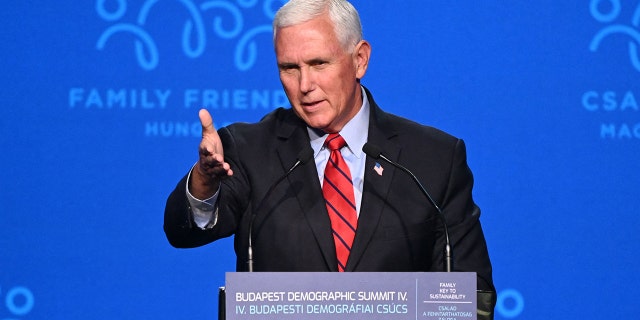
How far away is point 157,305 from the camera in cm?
341

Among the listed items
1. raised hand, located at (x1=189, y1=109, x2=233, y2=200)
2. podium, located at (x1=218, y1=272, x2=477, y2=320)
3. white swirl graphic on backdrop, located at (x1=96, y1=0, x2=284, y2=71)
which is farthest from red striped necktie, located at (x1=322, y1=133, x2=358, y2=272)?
white swirl graphic on backdrop, located at (x1=96, y1=0, x2=284, y2=71)

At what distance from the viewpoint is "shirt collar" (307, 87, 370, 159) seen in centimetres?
249

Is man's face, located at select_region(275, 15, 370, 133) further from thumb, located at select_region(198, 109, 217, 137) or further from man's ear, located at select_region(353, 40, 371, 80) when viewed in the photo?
thumb, located at select_region(198, 109, 217, 137)

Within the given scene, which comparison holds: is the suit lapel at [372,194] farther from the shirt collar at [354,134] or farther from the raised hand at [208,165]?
the raised hand at [208,165]

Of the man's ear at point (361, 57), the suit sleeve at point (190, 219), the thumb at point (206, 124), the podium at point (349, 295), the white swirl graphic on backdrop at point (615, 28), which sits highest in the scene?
the white swirl graphic on backdrop at point (615, 28)

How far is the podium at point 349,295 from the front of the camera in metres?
1.79

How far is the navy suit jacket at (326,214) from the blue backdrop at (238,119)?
35.1 inches

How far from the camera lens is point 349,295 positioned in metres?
1.82

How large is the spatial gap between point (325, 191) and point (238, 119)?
1025 mm

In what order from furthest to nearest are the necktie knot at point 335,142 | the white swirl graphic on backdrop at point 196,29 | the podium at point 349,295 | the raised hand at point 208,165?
1. the white swirl graphic on backdrop at point 196,29
2. the necktie knot at point 335,142
3. the raised hand at point 208,165
4. the podium at point 349,295

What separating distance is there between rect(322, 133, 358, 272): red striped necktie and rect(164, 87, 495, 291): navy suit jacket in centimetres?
3

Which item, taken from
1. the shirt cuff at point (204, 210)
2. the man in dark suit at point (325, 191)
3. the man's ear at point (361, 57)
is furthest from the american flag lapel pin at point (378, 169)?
the shirt cuff at point (204, 210)

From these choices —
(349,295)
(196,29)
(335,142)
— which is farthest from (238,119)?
(349,295)

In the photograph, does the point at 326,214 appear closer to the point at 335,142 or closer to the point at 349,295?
the point at 335,142
